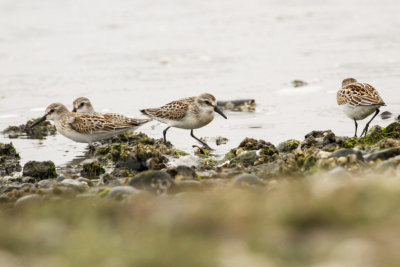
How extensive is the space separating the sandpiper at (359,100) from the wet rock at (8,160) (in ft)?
17.7

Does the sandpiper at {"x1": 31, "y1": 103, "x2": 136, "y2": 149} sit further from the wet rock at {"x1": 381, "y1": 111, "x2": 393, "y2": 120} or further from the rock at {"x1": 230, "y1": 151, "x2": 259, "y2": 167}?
the wet rock at {"x1": 381, "y1": 111, "x2": 393, "y2": 120}

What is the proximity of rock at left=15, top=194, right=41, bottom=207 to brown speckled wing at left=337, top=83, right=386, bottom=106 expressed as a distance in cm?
551

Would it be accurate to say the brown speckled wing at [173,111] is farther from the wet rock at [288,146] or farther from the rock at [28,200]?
the rock at [28,200]

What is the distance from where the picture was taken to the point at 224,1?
2547 cm

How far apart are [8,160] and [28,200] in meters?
3.78

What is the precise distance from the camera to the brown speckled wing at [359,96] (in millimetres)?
9734

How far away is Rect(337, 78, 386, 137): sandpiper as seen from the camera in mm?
9742

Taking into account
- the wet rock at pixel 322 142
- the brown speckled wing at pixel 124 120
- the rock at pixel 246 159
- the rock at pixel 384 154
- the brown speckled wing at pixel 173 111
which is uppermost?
the brown speckled wing at pixel 173 111

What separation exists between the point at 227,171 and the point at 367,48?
11.1 meters

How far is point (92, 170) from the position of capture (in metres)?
9.07

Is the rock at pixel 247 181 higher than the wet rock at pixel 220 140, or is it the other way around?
the rock at pixel 247 181

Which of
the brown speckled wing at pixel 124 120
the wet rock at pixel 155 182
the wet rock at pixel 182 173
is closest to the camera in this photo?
the wet rock at pixel 155 182

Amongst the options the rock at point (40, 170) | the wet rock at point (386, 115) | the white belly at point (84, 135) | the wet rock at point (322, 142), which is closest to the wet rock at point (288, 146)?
the wet rock at point (322, 142)

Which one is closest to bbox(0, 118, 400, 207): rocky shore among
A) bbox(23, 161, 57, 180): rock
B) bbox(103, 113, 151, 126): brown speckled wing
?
bbox(23, 161, 57, 180): rock
